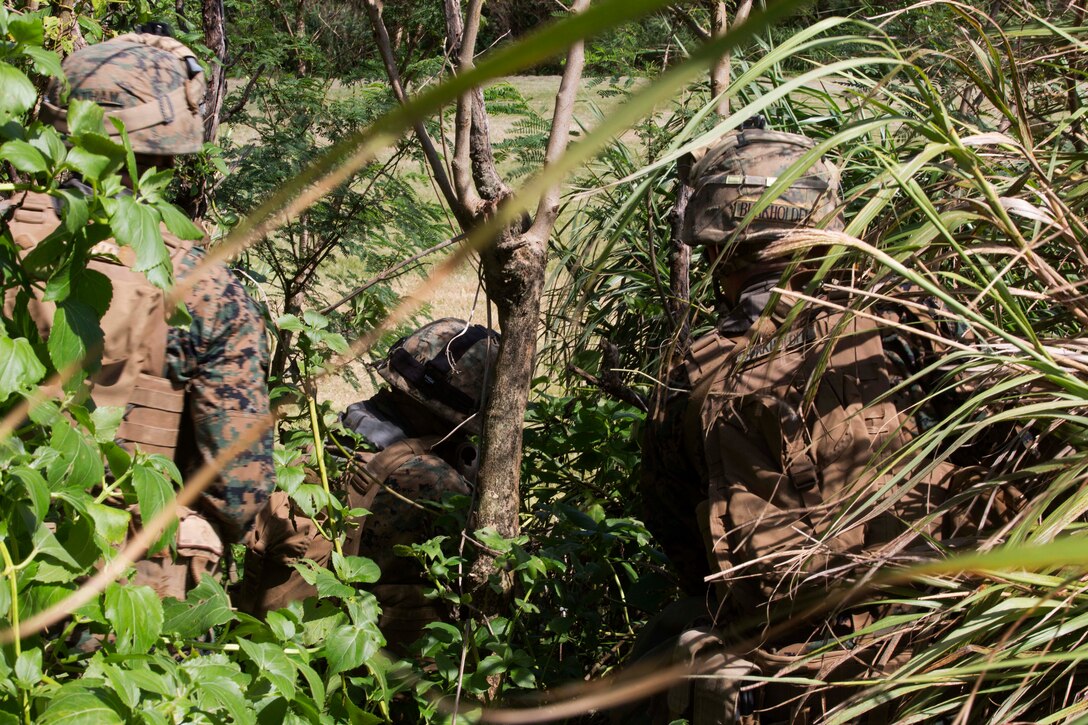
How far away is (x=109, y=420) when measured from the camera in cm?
185

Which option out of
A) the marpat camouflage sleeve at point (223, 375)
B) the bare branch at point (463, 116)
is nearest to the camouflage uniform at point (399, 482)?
the marpat camouflage sleeve at point (223, 375)

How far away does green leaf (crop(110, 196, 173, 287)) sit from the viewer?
1.61 meters

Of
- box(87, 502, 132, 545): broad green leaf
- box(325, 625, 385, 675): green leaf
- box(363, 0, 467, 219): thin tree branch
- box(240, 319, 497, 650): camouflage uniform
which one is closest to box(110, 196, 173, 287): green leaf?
box(87, 502, 132, 545): broad green leaf

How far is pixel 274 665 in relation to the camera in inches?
77.1

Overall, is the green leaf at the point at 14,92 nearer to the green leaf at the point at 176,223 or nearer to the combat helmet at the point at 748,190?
the green leaf at the point at 176,223

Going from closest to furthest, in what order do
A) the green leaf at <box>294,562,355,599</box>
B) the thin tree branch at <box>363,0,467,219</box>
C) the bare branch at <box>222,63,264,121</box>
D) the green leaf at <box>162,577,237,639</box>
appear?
1. the green leaf at <box>162,577,237,639</box>
2. the green leaf at <box>294,562,355,599</box>
3. the thin tree branch at <box>363,0,467,219</box>
4. the bare branch at <box>222,63,264,121</box>

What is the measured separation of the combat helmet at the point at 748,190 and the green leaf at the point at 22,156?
1.67 metres

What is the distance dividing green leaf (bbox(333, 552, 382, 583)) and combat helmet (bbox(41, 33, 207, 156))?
126cm

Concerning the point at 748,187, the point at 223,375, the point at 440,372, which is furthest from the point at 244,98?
the point at 748,187

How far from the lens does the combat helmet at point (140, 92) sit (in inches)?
112

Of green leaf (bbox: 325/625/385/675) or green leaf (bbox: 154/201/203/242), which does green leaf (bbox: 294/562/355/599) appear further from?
green leaf (bbox: 154/201/203/242)

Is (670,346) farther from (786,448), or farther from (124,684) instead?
(124,684)

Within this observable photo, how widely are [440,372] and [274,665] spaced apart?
2045mm

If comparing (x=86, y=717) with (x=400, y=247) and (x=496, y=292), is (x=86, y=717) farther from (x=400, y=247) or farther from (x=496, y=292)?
(x=400, y=247)
